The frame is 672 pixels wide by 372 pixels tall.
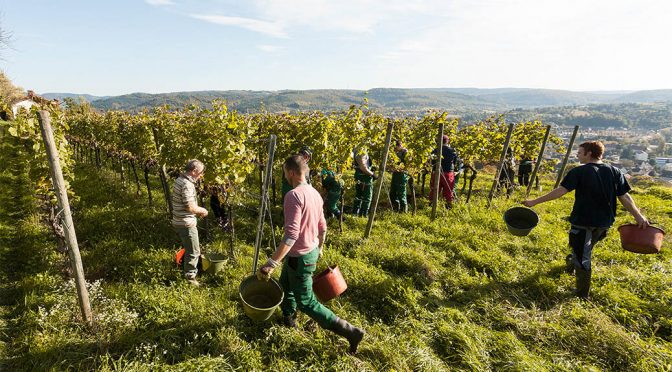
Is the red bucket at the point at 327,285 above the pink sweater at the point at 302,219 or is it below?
below

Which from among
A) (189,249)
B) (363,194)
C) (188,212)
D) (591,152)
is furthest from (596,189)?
(189,249)

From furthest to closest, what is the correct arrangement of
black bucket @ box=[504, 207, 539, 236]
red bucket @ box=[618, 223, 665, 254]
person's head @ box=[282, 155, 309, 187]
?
black bucket @ box=[504, 207, 539, 236], red bucket @ box=[618, 223, 665, 254], person's head @ box=[282, 155, 309, 187]

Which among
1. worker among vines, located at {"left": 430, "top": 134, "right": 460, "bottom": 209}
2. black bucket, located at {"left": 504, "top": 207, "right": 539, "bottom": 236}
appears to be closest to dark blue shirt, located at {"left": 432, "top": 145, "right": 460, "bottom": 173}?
worker among vines, located at {"left": 430, "top": 134, "right": 460, "bottom": 209}

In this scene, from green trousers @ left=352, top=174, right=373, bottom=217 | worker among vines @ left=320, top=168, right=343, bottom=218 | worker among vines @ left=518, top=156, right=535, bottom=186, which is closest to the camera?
worker among vines @ left=320, top=168, right=343, bottom=218

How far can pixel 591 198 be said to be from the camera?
4.68 meters

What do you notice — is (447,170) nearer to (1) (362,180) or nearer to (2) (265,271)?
(1) (362,180)

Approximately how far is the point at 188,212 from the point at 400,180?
5035 millimetres

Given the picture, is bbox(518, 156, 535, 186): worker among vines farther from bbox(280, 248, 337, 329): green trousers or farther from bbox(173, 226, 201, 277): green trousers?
bbox(173, 226, 201, 277): green trousers

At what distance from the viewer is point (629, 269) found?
5723 millimetres

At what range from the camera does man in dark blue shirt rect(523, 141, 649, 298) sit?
4.61 m

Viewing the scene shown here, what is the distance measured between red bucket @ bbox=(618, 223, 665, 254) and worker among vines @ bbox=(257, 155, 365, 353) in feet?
13.0

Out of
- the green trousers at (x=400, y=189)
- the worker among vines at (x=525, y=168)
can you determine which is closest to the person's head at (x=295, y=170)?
the green trousers at (x=400, y=189)

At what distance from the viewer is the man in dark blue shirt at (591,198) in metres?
4.61

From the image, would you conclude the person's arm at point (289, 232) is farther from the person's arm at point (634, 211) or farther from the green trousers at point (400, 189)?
the green trousers at point (400, 189)
